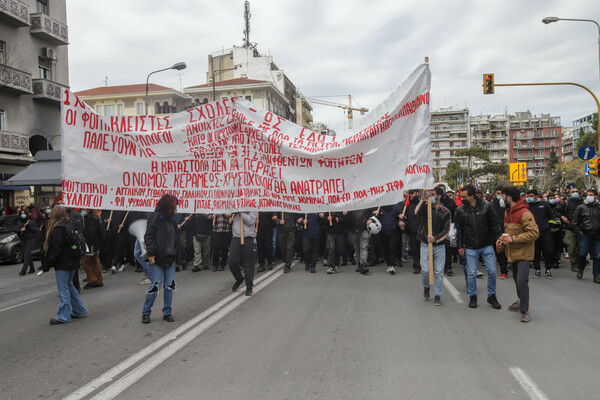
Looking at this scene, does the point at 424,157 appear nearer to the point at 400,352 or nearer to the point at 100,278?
the point at 400,352

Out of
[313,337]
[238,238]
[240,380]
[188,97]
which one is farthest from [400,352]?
[188,97]

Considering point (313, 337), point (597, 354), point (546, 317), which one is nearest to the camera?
point (597, 354)

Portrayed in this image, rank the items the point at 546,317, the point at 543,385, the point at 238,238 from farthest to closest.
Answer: the point at 238,238
the point at 546,317
the point at 543,385

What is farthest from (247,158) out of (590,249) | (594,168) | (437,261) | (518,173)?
(518,173)

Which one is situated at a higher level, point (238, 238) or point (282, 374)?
point (238, 238)

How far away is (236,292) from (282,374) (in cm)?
461

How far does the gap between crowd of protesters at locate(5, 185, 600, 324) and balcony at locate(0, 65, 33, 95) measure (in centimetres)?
1398

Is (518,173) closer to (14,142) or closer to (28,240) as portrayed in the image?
(28,240)

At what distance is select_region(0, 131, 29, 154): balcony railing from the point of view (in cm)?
2595

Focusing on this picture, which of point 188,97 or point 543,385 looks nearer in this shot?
point 543,385

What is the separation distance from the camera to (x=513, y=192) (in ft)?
23.6

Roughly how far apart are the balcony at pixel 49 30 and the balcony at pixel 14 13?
815 millimetres

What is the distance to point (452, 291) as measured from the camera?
30.2 feet

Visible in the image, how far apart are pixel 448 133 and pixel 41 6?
129 m
